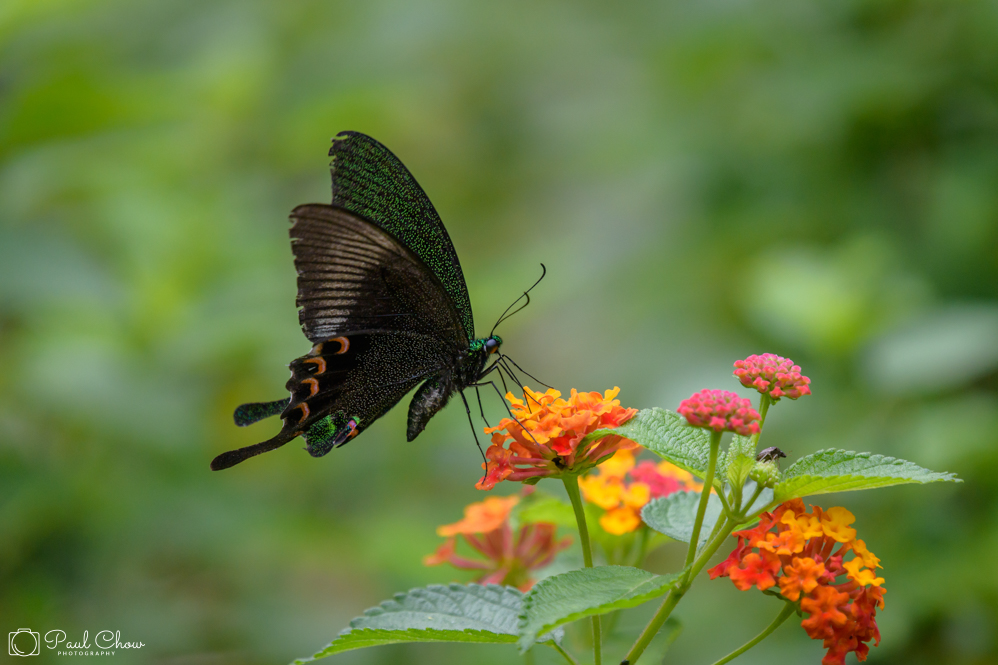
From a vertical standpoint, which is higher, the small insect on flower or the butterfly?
the butterfly

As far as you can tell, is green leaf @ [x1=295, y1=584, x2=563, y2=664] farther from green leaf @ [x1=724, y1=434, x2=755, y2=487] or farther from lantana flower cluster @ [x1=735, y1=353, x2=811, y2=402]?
lantana flower cluster @ [x1=735, y1=353, x2=811, y2=402]

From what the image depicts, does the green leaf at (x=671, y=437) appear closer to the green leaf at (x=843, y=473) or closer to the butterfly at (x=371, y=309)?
the green leaf at (x=843, y=473)

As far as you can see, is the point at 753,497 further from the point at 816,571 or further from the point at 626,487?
the point at 626,487

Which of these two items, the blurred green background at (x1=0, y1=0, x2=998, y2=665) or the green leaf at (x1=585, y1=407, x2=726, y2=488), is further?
the blurred green background at (x1=0, y1=0, x2=998, y2=665)

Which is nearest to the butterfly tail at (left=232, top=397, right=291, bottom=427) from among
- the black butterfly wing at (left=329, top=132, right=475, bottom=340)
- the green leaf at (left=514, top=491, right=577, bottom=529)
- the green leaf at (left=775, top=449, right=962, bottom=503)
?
the black butterfly wing at (left=329, top=132, right=475, bottom=340)

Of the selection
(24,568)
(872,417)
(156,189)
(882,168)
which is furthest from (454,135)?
(24,568)

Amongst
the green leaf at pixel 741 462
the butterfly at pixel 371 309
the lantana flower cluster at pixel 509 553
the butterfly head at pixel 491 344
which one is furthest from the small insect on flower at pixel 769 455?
the butterfly head at pixel 491 344

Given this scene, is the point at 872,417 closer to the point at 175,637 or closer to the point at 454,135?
the point at 175,637
